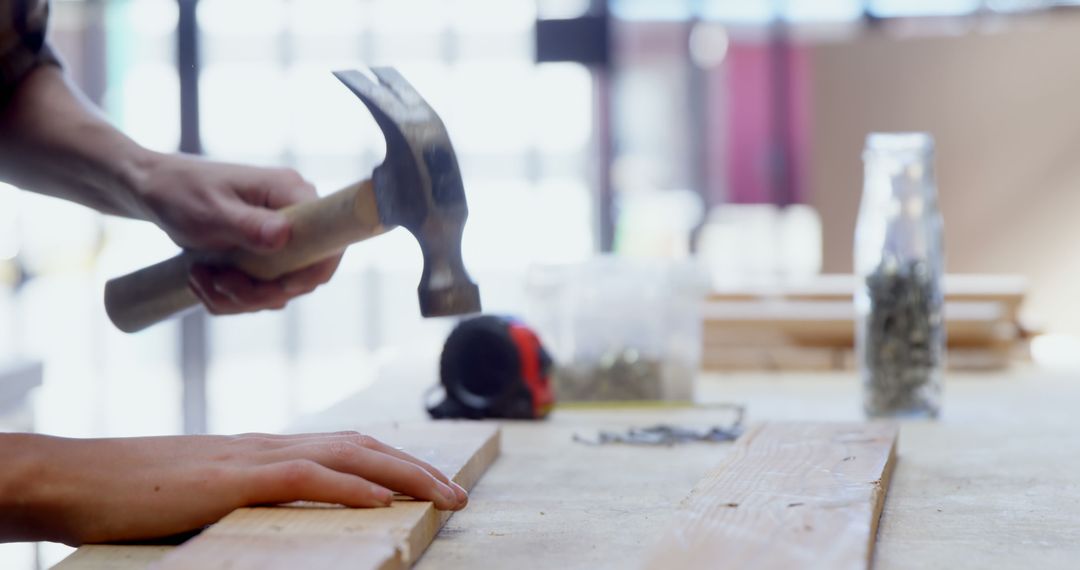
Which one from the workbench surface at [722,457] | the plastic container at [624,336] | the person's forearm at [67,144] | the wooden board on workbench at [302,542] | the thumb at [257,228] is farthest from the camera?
the plastic container at [624,336]

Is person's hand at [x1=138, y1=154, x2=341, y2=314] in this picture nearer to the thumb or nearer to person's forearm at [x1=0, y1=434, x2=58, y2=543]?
the thumb

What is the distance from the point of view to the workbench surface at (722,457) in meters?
0.77

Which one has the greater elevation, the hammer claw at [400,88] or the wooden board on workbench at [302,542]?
the hammer claw at [400,88]

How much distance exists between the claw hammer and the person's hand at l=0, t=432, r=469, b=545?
21 centimetres

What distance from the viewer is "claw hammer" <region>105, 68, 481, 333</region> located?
0.97m

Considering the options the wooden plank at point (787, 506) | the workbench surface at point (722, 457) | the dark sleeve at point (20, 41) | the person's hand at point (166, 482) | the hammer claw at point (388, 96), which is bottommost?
the workbench surface at point (722, 457)

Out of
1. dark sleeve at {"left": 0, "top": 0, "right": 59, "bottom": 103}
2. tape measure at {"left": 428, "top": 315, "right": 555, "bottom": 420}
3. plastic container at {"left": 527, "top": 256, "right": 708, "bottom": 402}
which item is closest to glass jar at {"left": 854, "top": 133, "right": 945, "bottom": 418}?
plastic container at {"left": 527, "top": 256, "right": 708, "bottom": 402}

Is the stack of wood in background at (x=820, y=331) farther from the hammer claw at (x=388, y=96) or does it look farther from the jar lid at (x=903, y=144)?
the hammer claw at (x=388, y=96)

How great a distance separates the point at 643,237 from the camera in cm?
393

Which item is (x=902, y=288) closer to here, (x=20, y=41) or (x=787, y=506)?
(x=787, y=506)

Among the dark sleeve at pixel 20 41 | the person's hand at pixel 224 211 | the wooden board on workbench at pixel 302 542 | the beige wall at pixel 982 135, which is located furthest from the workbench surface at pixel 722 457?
the beige wall at pixel 982 135

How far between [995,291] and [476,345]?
986mm

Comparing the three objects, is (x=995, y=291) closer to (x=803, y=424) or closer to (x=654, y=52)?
(x=803, y=424)

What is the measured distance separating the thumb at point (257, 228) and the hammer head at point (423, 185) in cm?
17
